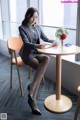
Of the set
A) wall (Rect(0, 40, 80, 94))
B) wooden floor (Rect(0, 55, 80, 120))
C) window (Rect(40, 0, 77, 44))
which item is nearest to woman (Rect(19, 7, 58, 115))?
wooden floor (Rect(0, 55, 80, 120))

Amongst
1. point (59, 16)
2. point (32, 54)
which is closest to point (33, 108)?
point (32, 54)

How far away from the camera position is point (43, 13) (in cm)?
374

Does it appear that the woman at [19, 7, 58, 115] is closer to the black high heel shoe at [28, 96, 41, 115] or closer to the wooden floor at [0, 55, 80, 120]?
the black high heel shoe at [28, 96, 41, 115]

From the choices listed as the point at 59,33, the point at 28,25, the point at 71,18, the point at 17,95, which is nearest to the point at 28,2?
the point at 71,18

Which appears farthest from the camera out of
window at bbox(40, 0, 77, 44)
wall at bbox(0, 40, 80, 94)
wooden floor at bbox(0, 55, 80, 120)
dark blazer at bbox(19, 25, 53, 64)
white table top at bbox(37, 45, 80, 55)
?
window at bbox(40, 0, 77, 44)

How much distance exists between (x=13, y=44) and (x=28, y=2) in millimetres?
1309

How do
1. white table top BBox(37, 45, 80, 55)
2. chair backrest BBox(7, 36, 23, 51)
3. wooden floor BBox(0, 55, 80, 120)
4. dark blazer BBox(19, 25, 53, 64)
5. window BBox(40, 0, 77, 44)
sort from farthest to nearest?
1. window BBox(40, 0, 77, 44)
2. chair backrest BBox(7, 36, 23, 51)
3. dark blazer BBox(19, 25, 53, 64)
4. wooden floor BBox(0, 55, 80, 120)
5. white table top BBox(37, 45, 80, 55)

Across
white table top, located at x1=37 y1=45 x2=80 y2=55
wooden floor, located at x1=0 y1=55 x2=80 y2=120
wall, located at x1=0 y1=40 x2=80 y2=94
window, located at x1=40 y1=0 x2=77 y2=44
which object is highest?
window, located at x1=40 y1=0 x2=77 y2=44

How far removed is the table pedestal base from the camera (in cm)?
240

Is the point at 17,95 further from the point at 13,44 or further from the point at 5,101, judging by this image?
the point at 13,44

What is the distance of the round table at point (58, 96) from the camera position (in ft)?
7.34

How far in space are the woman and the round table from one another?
14 centimetres

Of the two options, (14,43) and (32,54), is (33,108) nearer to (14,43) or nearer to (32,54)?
(32,54)

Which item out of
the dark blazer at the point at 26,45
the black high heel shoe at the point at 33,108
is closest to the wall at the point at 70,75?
the dark blazer at the point at 26,45
